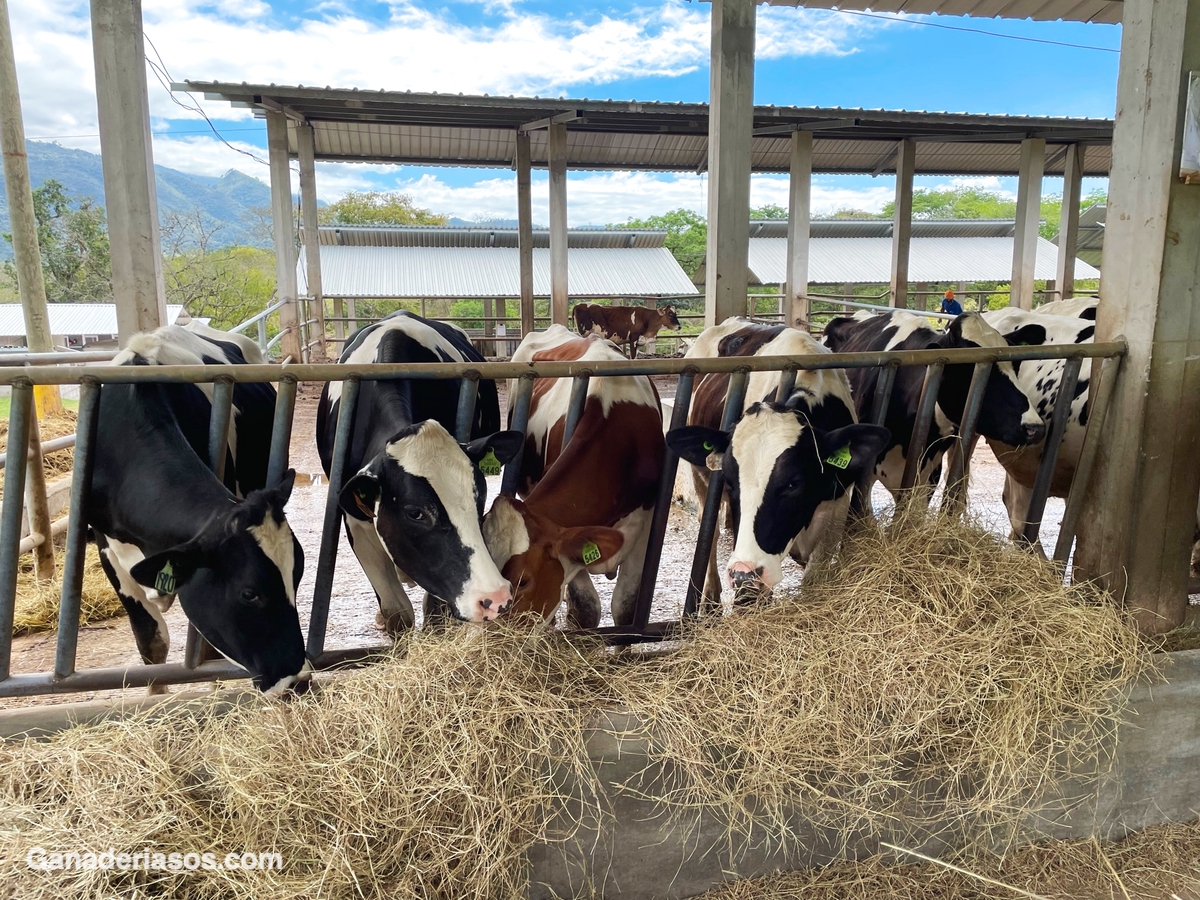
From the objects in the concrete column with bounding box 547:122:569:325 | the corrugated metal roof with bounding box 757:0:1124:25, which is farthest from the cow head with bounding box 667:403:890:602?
the concrete column with bounding box 547:122:569:325

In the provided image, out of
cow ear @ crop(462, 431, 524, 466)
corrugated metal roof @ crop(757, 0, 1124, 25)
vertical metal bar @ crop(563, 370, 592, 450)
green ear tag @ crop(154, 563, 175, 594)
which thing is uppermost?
corrugated metal roof @ crop(757, 0, 1124, 25)

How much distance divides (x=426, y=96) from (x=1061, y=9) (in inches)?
309

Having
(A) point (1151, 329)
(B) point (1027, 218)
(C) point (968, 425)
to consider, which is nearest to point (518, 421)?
(C) point (968, 425)

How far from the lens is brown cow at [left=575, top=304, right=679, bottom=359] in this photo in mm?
18516

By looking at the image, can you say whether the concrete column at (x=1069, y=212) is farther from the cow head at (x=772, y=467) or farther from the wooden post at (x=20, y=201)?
the wooden post at (x=20, y=201)

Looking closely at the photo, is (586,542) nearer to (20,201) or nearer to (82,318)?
(20,201)

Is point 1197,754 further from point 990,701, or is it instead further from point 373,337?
point 373,337

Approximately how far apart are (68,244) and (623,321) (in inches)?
1047

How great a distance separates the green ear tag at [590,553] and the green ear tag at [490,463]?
43 centimetres

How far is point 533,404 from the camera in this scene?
14.3ft

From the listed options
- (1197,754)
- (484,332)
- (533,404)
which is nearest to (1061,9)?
(533,404)

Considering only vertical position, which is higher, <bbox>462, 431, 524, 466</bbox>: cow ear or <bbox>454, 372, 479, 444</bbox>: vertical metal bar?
<bbox>454, 372, 479, 444</bbox>: vertical metal bar

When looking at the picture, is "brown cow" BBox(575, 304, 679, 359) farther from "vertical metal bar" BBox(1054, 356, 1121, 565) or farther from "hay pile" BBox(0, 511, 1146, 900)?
"hay pile" BBox(0, 511, 1146, 900)

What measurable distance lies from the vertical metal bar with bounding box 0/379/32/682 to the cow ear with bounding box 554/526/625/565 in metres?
1.59
